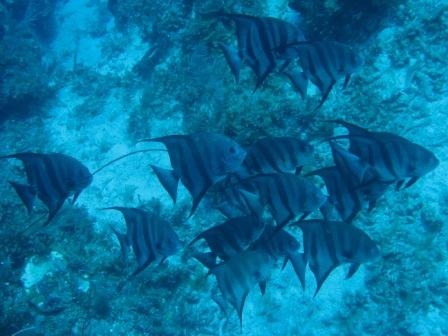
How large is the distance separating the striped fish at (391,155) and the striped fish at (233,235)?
3.51ft

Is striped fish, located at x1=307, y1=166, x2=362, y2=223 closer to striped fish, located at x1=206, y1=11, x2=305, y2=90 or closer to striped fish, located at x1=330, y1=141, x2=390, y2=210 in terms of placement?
striped fish, located at x1=330, y1=141, x2=390, y2=210

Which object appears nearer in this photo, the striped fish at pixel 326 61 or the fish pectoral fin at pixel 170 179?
the fish pectoral fin at pixel 170 179

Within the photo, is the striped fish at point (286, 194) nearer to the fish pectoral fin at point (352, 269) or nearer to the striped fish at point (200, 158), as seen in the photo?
the striped fish at point (200, 158)

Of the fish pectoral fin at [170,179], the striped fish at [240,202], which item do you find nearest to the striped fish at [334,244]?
the striped fish at [240,202]

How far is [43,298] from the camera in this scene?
6.37 meters

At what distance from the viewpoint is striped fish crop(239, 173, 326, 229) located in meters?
3.01

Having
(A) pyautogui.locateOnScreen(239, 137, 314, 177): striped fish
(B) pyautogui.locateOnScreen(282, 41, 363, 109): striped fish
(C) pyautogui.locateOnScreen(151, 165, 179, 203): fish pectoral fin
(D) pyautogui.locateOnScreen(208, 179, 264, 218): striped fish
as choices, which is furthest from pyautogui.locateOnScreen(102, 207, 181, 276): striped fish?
(B) pyautogui.locateOnScreen(282, 41, 363, 109): striped fish

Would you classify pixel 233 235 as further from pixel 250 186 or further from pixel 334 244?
pixel 334 244

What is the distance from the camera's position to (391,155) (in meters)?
2.97

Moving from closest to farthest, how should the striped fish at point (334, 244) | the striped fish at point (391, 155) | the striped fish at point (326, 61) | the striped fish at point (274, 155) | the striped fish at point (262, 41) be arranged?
the striped fish at point (391, 155), the striped fish at point (334, 244), the striped fish at point (262, 41), the striped fish at point (326, 61), the striped fish at point (274, 155)

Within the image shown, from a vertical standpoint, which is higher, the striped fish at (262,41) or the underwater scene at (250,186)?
the striped fish at (262,41)

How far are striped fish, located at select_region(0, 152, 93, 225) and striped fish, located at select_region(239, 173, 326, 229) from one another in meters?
1.55

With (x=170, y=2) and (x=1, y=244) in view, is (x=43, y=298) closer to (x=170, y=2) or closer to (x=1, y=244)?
(x=1, y=244)

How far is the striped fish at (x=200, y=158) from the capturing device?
9.34 feet
